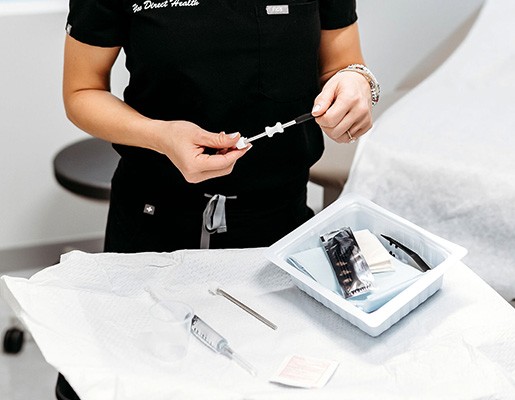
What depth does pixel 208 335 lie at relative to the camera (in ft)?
3.32

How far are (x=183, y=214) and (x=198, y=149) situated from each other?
220 millimetres

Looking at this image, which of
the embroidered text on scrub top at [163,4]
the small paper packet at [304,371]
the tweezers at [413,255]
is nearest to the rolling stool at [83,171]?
the embroidered text on scrub top at [163,4]

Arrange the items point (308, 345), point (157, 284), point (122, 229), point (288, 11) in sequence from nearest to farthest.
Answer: point (308, 345) → point (157, 284) → point (288, 11) → point (122, 229)

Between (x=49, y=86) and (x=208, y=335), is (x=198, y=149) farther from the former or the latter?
(x=49, y=86)

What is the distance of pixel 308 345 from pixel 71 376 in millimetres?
293

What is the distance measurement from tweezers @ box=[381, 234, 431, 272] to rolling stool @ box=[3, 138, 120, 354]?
3.25 feet

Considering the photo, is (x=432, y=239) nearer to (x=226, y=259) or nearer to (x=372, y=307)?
Answer: (x=372, y=307)

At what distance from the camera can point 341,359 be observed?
0.99 metres

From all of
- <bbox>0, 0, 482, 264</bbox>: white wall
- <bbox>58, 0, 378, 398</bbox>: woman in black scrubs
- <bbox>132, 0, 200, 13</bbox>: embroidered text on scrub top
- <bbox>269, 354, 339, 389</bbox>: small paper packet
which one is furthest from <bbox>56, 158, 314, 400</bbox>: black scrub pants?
<bbox>0, 0, 482, 264</bbox>: white wall

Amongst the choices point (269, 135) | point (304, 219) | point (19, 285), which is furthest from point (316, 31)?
point (19, 285)

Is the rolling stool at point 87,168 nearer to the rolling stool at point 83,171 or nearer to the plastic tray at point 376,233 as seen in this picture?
the rolling stool at point 83,171

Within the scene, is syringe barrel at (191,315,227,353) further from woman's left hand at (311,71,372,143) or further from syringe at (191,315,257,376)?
woman's left hand at (311,71,372,143)

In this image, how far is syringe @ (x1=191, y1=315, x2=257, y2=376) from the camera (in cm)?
97

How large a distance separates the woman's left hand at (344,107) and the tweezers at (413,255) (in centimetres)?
17
